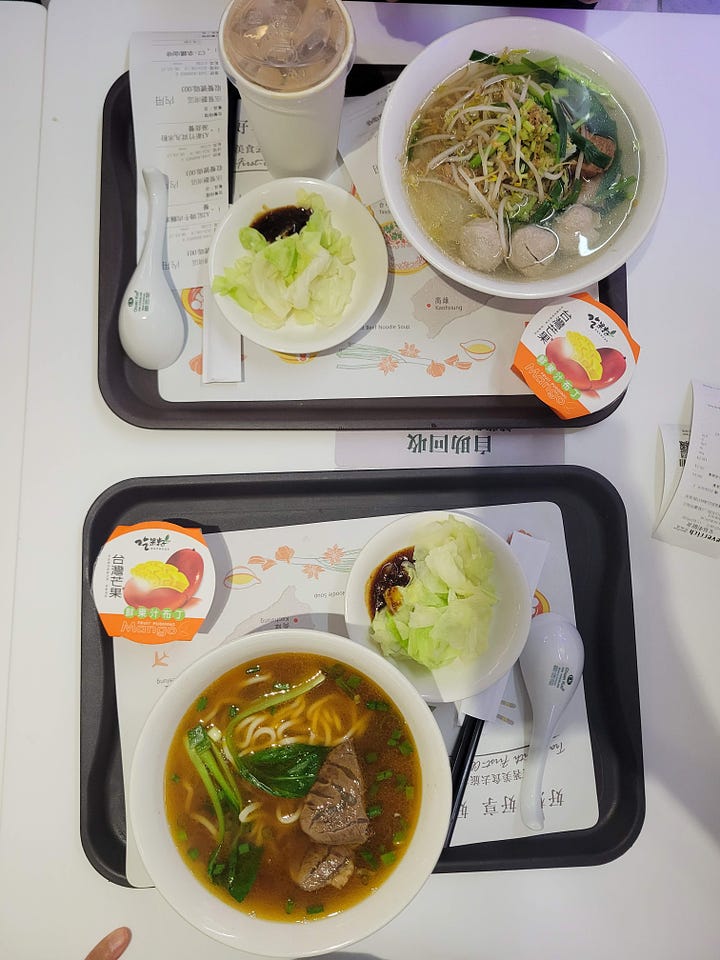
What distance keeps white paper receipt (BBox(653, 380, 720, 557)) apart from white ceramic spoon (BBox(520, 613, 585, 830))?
0.32m

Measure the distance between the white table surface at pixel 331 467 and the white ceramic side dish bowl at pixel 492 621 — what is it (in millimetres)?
238

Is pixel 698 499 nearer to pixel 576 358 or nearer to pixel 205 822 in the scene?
pixel 576 358

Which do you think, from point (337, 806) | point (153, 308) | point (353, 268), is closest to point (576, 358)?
point (353, 268)

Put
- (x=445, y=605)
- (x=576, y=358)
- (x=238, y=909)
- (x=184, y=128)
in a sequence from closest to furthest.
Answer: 1. (x=238, y=909)
2. (x=445, y=605)
3. (x=576, y=358)
4. (x=184, y=128)

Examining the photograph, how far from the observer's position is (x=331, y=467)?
1444 millimetres

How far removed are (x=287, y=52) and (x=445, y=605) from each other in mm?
1031

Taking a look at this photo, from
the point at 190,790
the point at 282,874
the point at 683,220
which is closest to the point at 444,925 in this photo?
the point at 282,874

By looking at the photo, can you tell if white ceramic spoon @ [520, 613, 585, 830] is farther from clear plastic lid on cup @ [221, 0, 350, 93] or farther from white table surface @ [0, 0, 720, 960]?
clear plastic lid on cup @ [221, 0, 350, 93]

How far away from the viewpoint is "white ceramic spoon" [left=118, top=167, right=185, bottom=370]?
1.38 metres

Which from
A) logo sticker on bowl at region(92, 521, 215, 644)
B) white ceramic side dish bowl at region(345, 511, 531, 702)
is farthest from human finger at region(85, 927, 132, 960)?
white ceramic side dish bowl at region(345, 511, 531, 702)

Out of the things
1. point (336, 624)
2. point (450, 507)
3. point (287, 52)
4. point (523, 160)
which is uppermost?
point (287, 52)

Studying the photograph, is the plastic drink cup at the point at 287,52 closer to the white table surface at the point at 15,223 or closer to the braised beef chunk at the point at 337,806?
the white table surface at the point at 15,223

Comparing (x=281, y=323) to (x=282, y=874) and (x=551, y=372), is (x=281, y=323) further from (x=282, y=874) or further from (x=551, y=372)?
(x=282, y=874)

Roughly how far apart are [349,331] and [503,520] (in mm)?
499
